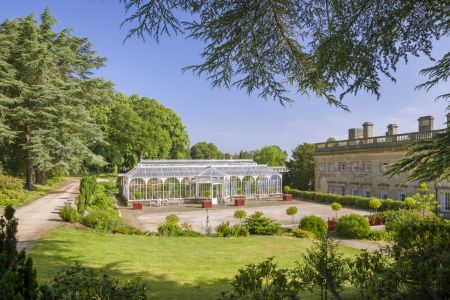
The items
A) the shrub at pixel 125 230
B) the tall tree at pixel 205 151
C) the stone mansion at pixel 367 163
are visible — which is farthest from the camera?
the tall tree at pixel 205 151

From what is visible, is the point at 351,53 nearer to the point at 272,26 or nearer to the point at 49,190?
the point at 272,26

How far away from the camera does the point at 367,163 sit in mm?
31594

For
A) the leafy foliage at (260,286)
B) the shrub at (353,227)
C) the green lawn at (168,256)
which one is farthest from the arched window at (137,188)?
the leafy foliage at (260,286)

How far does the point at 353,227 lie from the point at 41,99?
22175 mm

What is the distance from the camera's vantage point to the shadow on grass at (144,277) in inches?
297

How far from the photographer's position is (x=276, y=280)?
4.89 meters

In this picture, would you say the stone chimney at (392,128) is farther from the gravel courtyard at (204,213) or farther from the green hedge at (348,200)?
the gravel courtyard at (204,213)

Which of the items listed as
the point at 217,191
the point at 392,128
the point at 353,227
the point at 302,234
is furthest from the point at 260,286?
the point at 392,128

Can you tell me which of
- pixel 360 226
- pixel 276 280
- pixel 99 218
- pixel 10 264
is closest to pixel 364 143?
pixel 360 226

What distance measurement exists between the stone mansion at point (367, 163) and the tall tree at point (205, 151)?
57.0m

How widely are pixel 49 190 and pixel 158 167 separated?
9192 millimetres

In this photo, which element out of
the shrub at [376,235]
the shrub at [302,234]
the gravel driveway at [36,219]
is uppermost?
the gravel driveway at [36,219]

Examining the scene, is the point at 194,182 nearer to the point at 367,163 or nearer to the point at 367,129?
the point at 367,163

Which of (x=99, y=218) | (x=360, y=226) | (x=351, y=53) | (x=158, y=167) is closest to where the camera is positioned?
(x=351, y=53)
